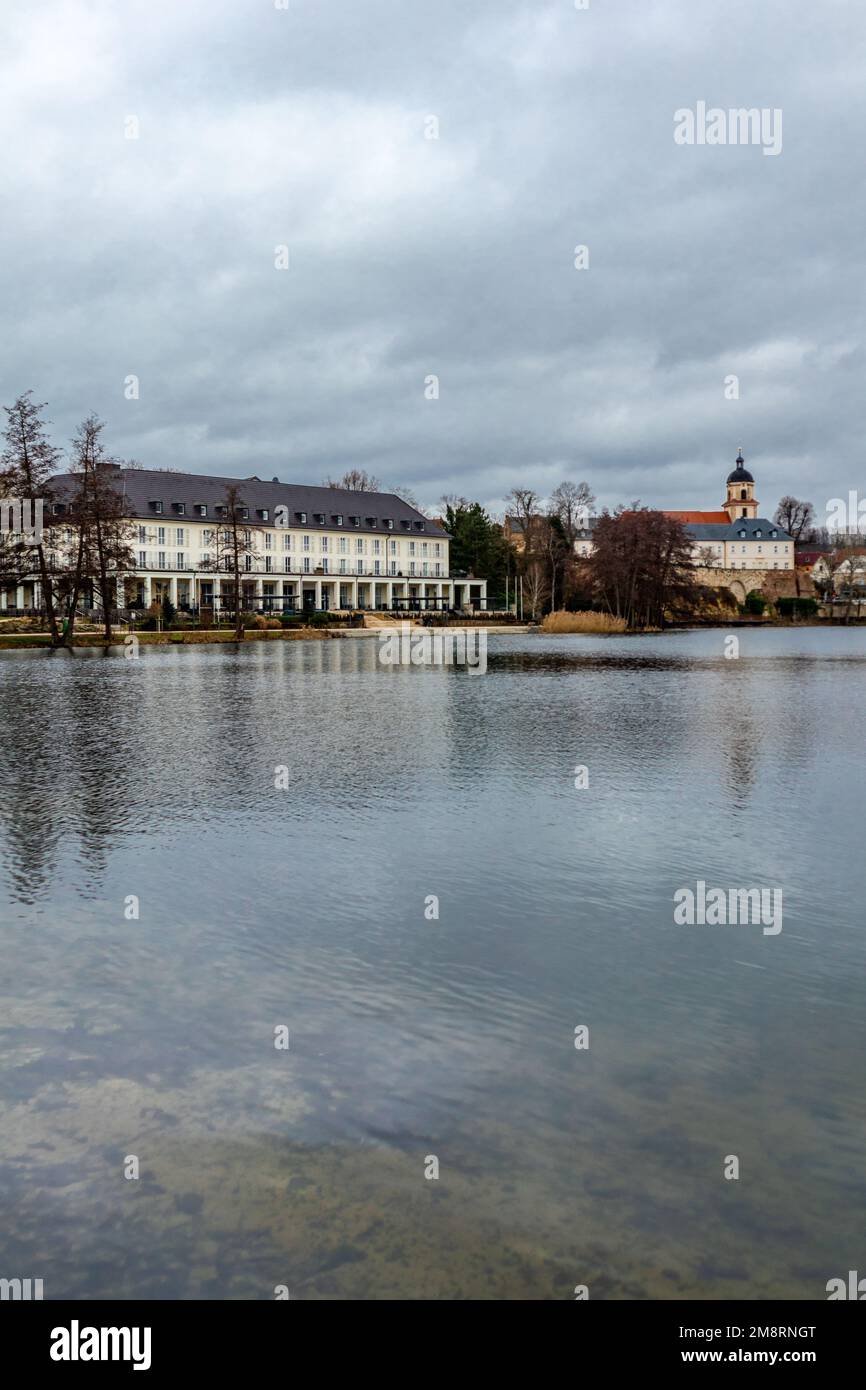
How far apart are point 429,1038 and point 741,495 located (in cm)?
18517

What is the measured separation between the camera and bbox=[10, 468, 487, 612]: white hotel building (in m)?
99.9

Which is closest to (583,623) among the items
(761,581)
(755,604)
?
(755,604)

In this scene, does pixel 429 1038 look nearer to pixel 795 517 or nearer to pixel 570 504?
pixel 570 504

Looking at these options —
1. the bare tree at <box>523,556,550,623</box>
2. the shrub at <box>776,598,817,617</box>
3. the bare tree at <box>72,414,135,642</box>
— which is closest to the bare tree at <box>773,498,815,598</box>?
the shrub at <box>776,598,817,617</box>

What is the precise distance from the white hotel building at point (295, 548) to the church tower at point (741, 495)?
73239 millimetres

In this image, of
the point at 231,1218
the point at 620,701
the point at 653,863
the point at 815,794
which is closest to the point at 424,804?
the point at 653,863

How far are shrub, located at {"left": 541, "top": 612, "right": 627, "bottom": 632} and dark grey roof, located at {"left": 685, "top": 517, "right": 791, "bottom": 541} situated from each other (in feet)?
339

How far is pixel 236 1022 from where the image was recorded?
6.44 metres

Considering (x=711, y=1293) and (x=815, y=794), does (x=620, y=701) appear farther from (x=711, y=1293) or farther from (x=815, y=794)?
(x=711, y=1293)

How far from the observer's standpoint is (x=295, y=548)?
112 meters

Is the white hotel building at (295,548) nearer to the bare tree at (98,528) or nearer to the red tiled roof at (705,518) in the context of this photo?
the bare tree at (98,528)

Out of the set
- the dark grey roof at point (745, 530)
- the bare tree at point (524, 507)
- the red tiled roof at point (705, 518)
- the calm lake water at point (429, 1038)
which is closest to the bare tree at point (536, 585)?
the bare tree at point (524, 507)

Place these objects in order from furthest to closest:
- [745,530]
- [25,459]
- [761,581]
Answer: [745,530]
[761,581]
[25,459]
